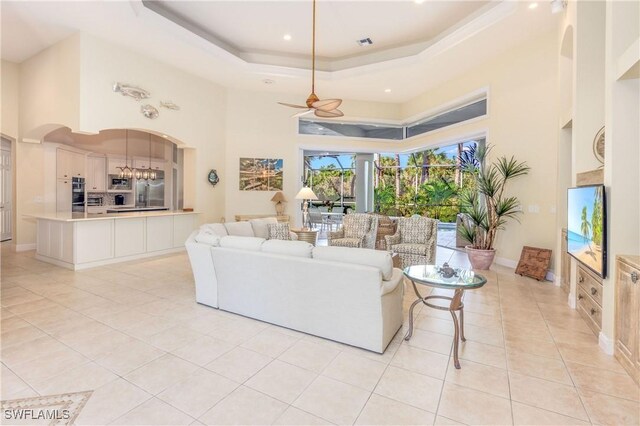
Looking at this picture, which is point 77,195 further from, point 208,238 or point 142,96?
point 208,238

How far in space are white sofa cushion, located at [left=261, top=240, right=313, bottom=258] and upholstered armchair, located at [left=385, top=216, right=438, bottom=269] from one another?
278cm

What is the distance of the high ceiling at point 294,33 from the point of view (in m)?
4.91

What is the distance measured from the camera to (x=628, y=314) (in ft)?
8.11

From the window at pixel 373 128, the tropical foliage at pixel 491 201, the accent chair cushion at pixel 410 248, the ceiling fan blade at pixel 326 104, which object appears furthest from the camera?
the window at pixel 373 128

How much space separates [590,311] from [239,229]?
4.58 meters

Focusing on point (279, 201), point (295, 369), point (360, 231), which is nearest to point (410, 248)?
point (360, 231)

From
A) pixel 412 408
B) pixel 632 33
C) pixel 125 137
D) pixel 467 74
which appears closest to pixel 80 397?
pixel 412 408

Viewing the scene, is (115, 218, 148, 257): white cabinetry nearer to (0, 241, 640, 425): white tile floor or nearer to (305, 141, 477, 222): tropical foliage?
(0, 241, 640, 425): white tile floor

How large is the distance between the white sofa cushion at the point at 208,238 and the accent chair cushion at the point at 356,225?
3.13m

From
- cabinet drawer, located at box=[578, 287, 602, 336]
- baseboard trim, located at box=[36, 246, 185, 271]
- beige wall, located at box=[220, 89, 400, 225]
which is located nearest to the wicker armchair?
beige wall, located at box=[220, 89, 400, 225]

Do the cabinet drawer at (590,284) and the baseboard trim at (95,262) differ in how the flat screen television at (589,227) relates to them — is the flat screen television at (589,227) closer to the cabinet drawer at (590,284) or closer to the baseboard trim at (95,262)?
the cabinet drawer at (590,284)

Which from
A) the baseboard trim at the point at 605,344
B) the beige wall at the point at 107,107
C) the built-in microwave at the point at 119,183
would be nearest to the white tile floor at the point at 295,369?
the baseboard trim at the point at 605,344

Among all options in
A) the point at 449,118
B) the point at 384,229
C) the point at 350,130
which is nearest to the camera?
the point at 384,229

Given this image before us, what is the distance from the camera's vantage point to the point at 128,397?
215cm
